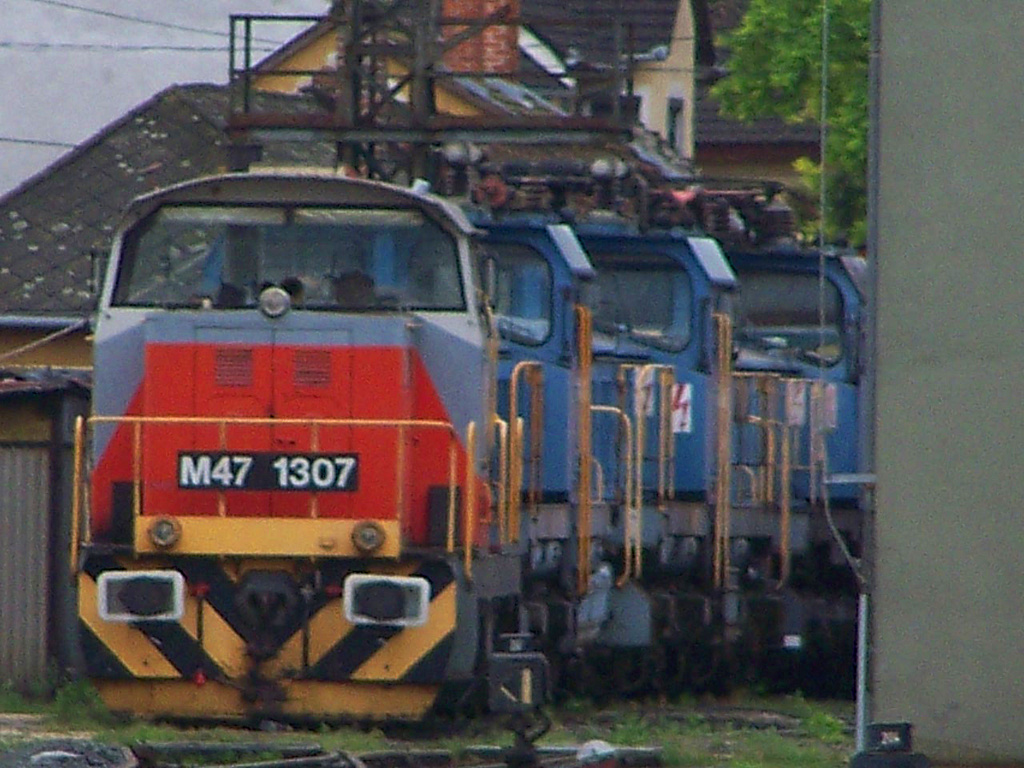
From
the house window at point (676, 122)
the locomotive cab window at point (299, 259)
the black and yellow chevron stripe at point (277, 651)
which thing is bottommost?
the black and yellow chevron stripe at point (277, 651)

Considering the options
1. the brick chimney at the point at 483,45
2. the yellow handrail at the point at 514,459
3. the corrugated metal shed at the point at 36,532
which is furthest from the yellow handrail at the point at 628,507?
the brick chimney at the point at 483,45

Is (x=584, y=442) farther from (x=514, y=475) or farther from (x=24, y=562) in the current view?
(x=24, y=562)

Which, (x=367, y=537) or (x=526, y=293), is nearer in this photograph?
(x=367, y=537)

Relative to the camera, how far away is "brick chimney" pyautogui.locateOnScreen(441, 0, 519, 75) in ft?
106

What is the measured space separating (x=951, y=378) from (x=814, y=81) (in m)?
21.5

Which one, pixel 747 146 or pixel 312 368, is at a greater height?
pixel 747 146

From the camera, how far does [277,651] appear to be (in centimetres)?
1225

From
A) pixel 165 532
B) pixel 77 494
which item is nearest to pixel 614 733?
pixel 165 532

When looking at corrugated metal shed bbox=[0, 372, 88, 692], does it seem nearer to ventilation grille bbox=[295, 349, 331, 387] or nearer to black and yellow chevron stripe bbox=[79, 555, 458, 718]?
black and yellow chevron stripe bbox=[79, 555, 458, 718]

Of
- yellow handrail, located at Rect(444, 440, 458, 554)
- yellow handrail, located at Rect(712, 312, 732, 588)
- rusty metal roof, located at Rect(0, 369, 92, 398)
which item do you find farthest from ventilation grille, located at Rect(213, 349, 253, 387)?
yellow handrail, located at Rect(712, 312, 732, 588)

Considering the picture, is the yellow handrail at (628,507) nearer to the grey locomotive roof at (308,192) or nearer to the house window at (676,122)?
the grey locomotive roof at (308,192)

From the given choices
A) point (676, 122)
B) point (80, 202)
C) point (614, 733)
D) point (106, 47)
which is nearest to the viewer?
point (614, 733)

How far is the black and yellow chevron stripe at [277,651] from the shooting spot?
1219cm

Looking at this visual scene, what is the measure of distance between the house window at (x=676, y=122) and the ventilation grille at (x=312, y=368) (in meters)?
34.4
